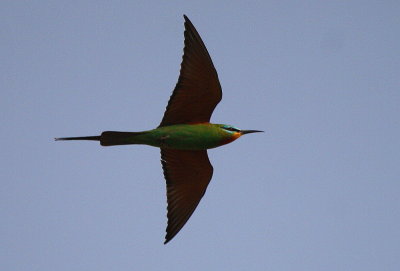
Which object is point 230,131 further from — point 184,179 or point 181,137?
point 184,179

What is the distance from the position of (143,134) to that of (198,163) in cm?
122

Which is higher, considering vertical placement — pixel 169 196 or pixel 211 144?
pixel 211 144

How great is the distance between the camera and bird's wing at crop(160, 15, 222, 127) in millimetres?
7871

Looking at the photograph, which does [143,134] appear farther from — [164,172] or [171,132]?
[164,172]

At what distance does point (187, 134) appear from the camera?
821 centimetres

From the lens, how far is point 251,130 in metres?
8.68

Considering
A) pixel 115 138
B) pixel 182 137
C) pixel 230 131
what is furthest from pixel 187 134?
pixel 115 138

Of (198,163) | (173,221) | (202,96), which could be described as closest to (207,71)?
(202,96)

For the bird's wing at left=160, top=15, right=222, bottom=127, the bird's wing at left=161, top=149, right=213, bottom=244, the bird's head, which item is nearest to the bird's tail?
the bird's wing at left=160, top=15, right=222, bottom=127

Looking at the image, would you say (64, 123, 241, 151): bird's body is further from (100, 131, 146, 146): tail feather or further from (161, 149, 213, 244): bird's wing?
(161, 149, 213, 244): bird's wing

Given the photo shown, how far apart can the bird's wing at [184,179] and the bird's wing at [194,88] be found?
71 cm

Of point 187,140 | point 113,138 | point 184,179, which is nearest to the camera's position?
point 113,138

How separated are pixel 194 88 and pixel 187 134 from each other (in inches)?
24.8

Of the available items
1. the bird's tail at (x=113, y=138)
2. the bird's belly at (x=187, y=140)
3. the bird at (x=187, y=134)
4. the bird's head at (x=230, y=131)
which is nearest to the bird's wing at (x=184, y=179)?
the bird at (x=187, y=134)
